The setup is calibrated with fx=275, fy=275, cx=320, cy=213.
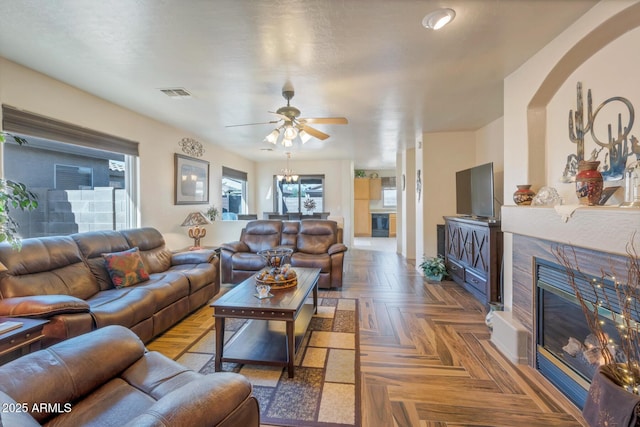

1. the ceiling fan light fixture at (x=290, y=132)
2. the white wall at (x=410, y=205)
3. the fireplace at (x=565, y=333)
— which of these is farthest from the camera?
the white wall at (x=410, y=205)

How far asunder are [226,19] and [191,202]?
3646mm

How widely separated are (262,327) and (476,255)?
275 cm

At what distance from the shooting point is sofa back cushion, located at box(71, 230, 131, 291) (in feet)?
8.70

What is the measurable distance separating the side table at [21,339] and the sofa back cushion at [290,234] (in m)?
3.12

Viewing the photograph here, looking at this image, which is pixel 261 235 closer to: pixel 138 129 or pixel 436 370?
pixel 138 129

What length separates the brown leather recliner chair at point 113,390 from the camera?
0.83 meters

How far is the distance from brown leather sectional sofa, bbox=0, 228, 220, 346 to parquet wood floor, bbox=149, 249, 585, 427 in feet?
1.06

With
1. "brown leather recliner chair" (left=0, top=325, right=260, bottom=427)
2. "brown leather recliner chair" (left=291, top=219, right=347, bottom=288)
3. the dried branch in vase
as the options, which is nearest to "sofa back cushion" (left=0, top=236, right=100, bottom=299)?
"brown leather recliner chair" (left=0, top=325, right=260, bottom=427)

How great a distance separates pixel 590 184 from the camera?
5.53ft

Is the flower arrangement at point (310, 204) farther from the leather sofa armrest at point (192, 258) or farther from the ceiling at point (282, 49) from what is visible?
the leather sofa armrest at point (192, 258)

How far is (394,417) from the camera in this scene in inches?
65.2

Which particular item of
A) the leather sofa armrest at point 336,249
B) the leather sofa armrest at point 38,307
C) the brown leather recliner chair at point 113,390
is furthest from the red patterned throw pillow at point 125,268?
the leather sofa armrest at point 336,249

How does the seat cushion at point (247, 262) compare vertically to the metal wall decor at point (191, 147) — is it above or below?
below

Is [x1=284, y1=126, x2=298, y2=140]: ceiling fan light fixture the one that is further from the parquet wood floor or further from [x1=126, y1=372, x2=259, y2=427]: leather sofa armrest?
[x1=126, y1=372, x2=259, y2=427]: leather sofa armrest
